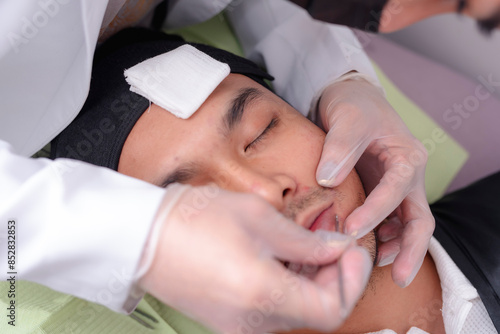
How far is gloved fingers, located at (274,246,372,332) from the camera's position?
2.08 feet

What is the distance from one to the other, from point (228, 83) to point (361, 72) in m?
0.46

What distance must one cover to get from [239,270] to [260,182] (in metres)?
0.22

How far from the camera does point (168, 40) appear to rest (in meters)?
1.19

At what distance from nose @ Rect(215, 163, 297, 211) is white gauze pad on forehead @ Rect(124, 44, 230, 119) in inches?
5.9

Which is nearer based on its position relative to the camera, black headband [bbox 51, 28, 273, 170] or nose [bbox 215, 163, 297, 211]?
nose [bbox 215, 163, 297, 211]

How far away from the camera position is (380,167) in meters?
1.14

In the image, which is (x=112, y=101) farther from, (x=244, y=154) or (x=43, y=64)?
(x=244, y=154)

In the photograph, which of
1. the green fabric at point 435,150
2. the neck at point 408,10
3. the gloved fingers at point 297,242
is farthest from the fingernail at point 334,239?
the green fabric at point 435,150

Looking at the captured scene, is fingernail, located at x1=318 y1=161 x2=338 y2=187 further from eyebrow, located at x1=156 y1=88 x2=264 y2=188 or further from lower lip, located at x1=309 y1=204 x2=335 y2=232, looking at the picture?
eyebrow, located at x1=156 y1=88 x2=264 y2=188

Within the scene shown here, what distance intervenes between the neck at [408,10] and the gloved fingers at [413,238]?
0.40m

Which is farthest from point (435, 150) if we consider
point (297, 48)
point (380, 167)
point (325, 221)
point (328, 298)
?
point (328, 298)

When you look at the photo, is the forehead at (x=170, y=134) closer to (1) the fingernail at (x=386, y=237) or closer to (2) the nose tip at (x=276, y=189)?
(2) the nose tip at (x=276, y=189)

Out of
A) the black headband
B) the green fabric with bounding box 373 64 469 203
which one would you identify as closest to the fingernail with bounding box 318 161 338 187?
the black headband

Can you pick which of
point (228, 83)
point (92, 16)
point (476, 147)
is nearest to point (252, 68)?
point (228, 83)
